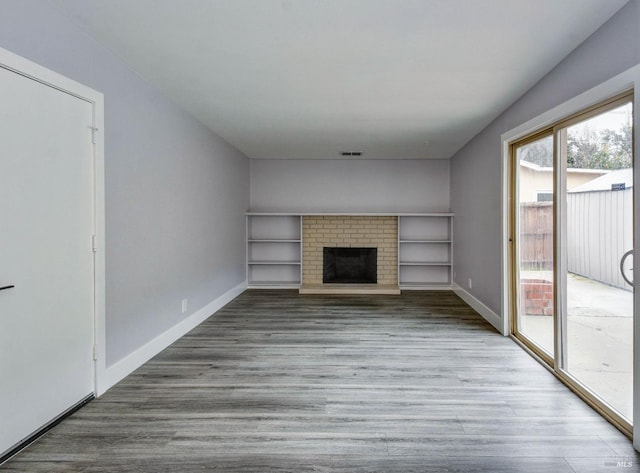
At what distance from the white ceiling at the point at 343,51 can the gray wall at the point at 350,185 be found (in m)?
2.39

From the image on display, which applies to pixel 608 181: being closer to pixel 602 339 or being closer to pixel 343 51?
pixel 602 339

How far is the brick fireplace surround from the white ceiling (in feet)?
8.46

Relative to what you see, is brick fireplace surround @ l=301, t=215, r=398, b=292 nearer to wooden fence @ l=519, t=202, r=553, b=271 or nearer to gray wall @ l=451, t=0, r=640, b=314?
gray wall @ l=451, t=0, r=640, b=314

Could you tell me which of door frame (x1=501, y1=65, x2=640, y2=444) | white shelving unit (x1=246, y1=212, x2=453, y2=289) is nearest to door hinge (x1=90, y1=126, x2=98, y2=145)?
door frame (x1=501, y1=65, x2=640, y2=444)

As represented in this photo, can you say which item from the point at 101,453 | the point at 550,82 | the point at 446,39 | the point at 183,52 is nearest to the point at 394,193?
the point at 550,82

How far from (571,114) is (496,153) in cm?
150

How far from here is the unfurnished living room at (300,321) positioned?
1882 millimetres

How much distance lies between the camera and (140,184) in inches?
115

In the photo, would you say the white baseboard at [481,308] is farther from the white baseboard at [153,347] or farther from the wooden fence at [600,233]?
the white baseboard at [153,347]

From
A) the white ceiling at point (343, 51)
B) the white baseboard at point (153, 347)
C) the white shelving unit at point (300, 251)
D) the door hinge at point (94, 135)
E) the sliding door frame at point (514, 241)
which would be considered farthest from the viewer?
the white shelving unit at point (300, 251)

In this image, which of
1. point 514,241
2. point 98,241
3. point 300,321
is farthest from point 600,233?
point 98,241

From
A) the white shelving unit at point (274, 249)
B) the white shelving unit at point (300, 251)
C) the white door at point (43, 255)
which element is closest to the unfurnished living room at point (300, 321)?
the white door at point (43, 255)

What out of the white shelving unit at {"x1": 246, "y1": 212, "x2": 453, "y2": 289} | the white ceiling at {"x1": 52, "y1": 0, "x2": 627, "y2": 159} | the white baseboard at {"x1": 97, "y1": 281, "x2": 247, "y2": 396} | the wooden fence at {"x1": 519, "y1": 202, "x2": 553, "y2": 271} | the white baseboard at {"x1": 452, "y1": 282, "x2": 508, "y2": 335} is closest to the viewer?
the white ceiling at {"x1": 52, "y1": 0, "x2": 627, "y2": 159}

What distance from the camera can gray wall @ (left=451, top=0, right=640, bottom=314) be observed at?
201 centimetres
